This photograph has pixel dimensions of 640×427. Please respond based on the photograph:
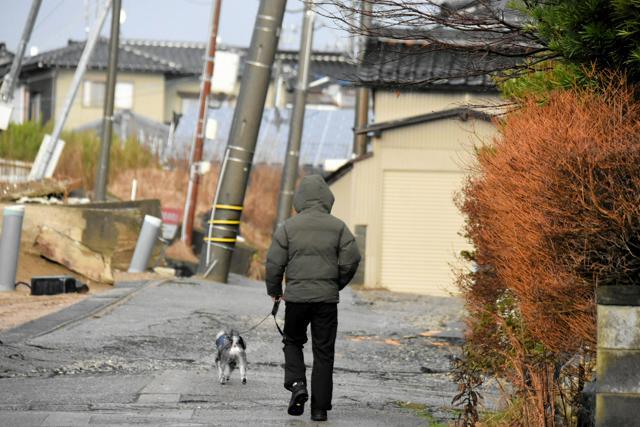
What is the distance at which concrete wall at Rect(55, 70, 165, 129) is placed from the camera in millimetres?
62688

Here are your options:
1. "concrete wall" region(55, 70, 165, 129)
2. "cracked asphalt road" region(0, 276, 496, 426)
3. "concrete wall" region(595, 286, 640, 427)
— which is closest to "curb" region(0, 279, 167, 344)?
"cracked asphalt road" region(0, 276, 496, 426)

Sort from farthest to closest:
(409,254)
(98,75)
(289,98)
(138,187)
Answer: (289,98) → (98,75) → (138,187) → (409,254)

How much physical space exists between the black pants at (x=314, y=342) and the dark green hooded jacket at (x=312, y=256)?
0.34ft

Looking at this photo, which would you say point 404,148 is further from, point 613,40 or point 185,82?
point 185,82

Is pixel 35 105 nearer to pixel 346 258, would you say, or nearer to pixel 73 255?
pixel 73 255

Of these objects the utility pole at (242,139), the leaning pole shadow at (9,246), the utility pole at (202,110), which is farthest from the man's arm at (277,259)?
the utility pole at (202,110)

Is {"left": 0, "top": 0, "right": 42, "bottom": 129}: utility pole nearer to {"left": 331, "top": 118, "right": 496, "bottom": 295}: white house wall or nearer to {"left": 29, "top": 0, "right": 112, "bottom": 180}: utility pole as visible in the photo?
{"left": 29, "top": 0, "right": 112, "bottom": 180}: utility pole

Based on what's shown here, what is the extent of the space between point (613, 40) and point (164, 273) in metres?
17.1

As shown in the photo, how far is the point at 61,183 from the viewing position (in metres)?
30.8

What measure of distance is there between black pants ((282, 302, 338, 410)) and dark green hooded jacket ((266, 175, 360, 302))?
104mm

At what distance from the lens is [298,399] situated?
8922 millimetres

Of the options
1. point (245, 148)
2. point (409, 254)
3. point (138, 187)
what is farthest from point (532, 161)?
point (138, 187)

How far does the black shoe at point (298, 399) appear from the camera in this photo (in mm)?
8922

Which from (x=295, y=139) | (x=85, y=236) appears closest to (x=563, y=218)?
(x=85, y=236)
